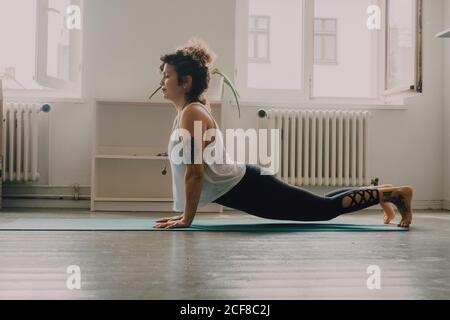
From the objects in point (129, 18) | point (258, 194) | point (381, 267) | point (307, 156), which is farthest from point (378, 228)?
point (129, 18)

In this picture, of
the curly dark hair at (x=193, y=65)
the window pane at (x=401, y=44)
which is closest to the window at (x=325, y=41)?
the window pane at (x=401, y=44)

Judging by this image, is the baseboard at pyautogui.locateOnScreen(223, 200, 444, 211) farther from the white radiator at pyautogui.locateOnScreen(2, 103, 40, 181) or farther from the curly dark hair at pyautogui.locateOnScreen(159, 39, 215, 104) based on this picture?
the white radiator at pyautogui.locateOnScreen(2, 103, 40, 181)

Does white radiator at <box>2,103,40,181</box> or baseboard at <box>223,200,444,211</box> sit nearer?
white radiator at <box>2,103,40,181</box>

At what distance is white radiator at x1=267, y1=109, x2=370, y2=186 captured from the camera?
403 centimetres

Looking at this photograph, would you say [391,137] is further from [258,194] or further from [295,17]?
[258,194]

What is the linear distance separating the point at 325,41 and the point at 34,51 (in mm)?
2392

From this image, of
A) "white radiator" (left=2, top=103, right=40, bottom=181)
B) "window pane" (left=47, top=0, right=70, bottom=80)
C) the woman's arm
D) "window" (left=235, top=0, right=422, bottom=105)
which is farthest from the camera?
"window" (left=235, top=0, right=422, bottom=105)

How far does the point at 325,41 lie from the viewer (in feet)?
14.7

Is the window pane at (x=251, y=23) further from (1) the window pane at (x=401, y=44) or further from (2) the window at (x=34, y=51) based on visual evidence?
(2) the window at (x=34, y=51)

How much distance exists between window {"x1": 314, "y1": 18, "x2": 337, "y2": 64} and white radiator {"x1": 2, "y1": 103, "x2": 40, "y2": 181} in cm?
234

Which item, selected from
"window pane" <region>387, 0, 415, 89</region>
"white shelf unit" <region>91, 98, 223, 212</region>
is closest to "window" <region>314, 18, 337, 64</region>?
"window pane" <region>387, 0, 415, 89</region>

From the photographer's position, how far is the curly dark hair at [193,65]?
2453mm

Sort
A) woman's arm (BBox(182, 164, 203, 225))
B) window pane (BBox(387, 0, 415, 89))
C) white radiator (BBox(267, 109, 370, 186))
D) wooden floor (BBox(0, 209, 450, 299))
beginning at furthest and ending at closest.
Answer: white radiator (BBox(267, 109, 370, 186)), window pane (BBox(387, 0, 415, 89)), woman's arm (BBox(182, 164, 203, 225)), wooden floor (BBox(0, 209, 450, 299))

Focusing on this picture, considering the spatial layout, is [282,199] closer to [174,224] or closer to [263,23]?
[174,224]
